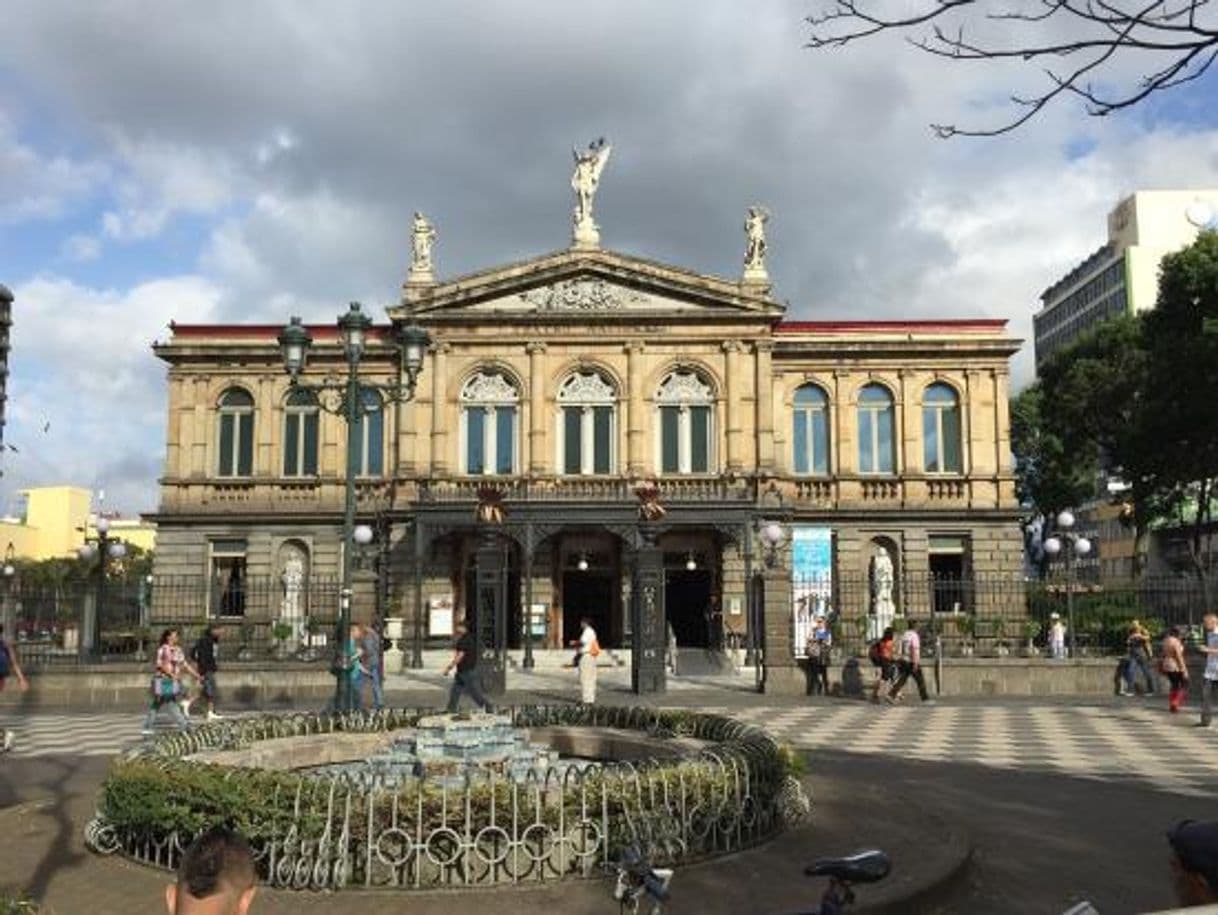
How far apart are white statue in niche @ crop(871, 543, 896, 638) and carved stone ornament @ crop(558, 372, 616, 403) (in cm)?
1045

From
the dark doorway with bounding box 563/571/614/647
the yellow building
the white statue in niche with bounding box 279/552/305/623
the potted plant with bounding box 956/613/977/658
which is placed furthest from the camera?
the yellow building

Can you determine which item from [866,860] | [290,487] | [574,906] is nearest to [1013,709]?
[574,906]

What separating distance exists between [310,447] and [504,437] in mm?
6954

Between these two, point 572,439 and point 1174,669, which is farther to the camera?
point 572,439

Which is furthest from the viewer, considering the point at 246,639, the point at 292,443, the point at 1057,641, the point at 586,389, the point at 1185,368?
the point at 292,443

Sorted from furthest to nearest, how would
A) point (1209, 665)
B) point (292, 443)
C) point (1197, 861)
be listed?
point (292, 443) < point (1209, 665) < point (1197, 861)

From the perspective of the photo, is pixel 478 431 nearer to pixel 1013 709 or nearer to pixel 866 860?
pixel 1013 709

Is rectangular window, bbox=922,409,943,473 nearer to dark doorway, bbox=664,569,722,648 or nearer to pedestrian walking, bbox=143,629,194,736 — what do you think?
dark doorway, bbox=664,569,722,648

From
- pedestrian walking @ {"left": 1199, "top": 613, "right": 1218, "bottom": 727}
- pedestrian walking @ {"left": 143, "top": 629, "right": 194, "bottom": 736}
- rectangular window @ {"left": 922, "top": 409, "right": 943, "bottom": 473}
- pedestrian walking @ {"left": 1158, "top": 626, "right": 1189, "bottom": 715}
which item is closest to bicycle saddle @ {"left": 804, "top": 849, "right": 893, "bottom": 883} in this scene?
pedestrian walking @ {"left": 143, "top": 629, "right": 194, "bottom": 736}

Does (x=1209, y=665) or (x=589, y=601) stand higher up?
(x=589, y=601)

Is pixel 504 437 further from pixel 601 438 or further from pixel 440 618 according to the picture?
pixel 440 618

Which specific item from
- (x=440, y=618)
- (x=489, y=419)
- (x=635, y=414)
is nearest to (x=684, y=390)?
(x=635, y=414)

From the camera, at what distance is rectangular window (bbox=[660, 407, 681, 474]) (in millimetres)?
37344

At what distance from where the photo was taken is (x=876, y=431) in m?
38.7
